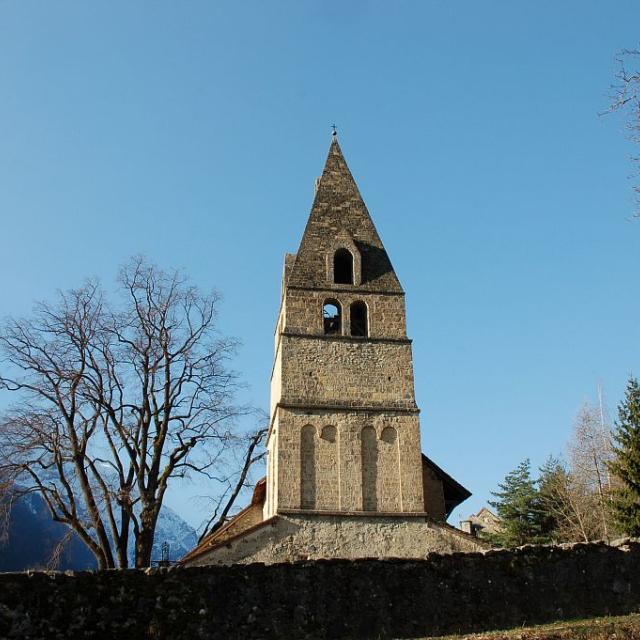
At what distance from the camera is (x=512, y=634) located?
11844 millimetres

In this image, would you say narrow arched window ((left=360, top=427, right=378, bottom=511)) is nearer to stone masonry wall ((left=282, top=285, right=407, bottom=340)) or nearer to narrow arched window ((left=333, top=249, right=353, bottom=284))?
stone masonry wall ((left=282, top=285, right=407, bottom=340))

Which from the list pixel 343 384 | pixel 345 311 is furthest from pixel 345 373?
pixel 345 311

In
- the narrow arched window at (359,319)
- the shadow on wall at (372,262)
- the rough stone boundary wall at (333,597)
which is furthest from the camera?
the shadow on wall at (372,262)

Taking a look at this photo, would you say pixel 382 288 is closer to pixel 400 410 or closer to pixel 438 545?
pixel 400 410

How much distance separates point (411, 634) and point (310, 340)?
13.0m

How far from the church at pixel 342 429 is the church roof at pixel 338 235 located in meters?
0.05

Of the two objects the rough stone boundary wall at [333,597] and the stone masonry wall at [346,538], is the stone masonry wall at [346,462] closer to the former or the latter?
the stone masonry wall at [346,538]

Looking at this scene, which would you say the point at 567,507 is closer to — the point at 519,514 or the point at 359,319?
the point at 519,514

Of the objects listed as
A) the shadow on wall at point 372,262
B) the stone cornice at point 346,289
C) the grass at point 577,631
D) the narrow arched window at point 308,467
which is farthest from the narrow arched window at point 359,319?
the grass at point 577,631

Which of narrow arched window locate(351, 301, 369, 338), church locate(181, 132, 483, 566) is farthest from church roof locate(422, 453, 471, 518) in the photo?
narrow arched window locate(351, 301, 369, 338)

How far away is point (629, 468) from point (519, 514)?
12.2 meters

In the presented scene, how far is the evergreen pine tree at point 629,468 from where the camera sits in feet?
79.9

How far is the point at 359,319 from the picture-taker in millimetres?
26328

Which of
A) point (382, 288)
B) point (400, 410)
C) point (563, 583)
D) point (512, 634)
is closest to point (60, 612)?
point (512, 634)
